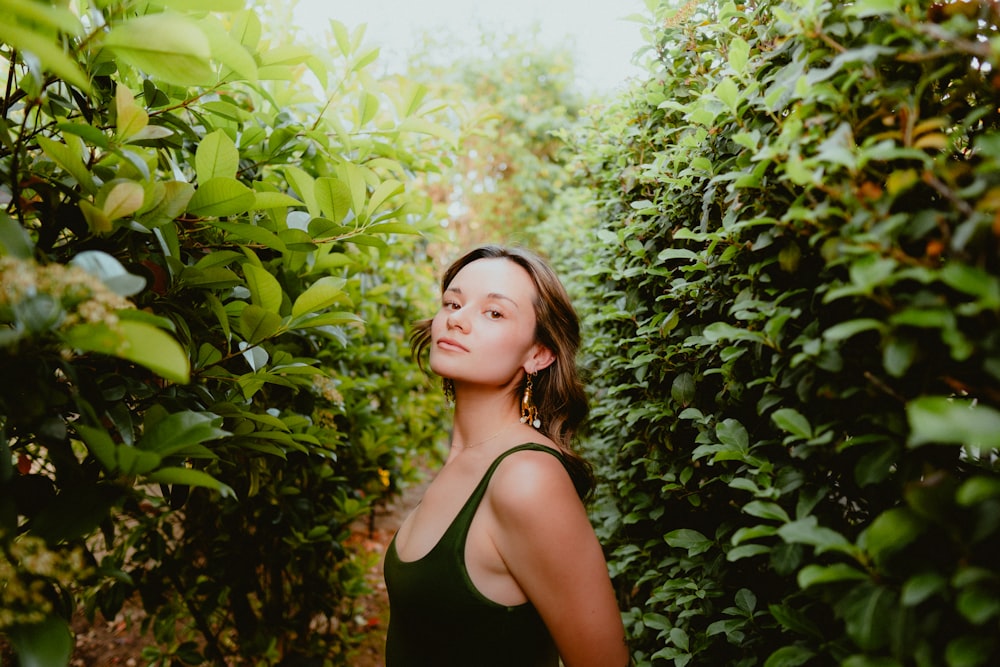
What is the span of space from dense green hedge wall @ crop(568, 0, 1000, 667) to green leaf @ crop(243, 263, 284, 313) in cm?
97

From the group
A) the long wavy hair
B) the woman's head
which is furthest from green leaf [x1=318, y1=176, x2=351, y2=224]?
the long wavy hair

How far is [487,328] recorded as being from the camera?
1888 mm

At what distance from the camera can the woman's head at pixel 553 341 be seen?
205 cm

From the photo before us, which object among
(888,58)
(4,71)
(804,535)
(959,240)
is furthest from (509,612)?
(4,71)

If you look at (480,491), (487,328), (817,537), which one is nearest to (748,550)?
(817,537)

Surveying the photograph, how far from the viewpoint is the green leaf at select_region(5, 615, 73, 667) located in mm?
835

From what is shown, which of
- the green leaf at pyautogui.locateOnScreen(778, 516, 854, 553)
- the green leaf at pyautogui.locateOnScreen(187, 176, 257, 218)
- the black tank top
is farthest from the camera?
the black tank top

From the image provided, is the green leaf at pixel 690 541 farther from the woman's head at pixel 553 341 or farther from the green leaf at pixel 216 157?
the green leaf at pixel 216 157

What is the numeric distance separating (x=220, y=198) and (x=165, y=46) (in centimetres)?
37

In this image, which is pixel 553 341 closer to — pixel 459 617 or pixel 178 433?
pixel 459 617

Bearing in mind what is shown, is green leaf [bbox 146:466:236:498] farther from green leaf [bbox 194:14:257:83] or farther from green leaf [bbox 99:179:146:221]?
green leaf [bbox 194:14:257:83]

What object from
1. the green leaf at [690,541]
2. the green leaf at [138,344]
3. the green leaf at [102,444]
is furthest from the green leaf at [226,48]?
the green leaf at [690,541]

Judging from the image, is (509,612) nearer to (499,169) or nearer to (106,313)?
(106,313)

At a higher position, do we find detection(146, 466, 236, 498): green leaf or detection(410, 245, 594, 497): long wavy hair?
detection(146, 466, 236, 498): green leaf
